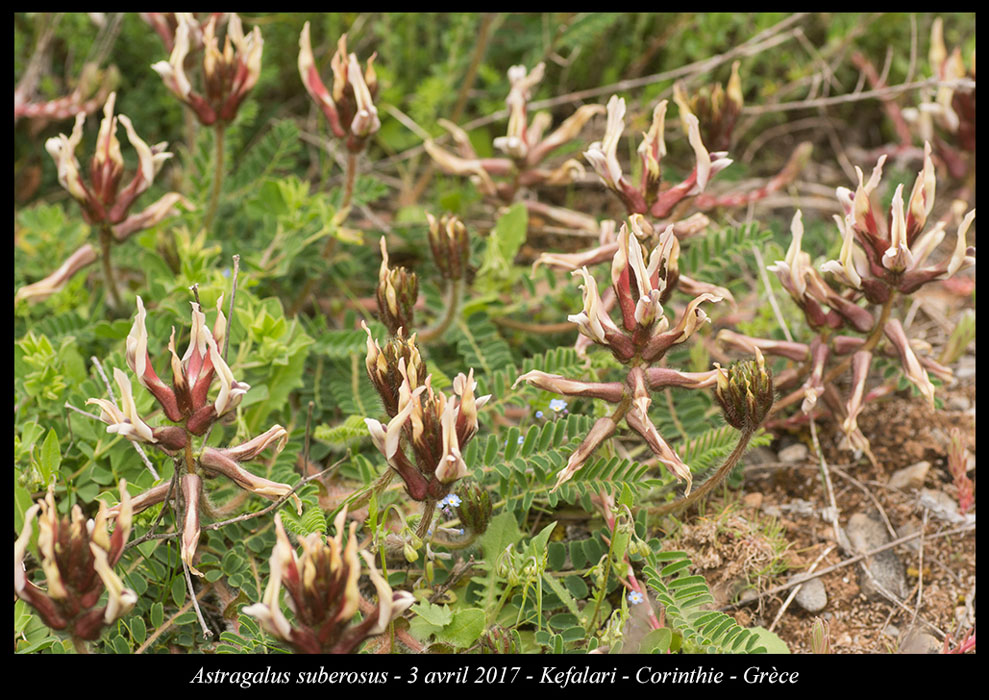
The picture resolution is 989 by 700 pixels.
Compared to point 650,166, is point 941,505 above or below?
below

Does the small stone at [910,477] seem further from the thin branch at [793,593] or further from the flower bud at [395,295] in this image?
the flower bud at [395,295]

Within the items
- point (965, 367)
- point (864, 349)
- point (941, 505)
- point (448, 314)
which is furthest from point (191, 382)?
point (965, 367)

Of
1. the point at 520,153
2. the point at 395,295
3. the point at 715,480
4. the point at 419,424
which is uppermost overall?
the point at 520,153

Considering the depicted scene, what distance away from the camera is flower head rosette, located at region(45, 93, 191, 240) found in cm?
284

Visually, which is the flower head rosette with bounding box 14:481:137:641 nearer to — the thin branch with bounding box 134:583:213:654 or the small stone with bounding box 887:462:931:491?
the thin branch with bounding box 134:583:213:654

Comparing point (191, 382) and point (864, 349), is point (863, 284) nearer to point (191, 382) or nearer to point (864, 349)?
point (864, 349)

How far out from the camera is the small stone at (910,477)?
3.00m

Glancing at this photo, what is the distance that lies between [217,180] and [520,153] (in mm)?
958

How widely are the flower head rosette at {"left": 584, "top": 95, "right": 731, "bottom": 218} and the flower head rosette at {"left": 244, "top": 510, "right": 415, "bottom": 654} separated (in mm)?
1264

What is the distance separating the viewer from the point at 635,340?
7.92 feet

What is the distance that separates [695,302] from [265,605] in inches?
44.3

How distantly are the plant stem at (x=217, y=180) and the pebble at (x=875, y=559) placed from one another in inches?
84.6

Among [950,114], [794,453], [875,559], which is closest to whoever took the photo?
[875,559]

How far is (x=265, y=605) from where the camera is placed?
6.24ft
